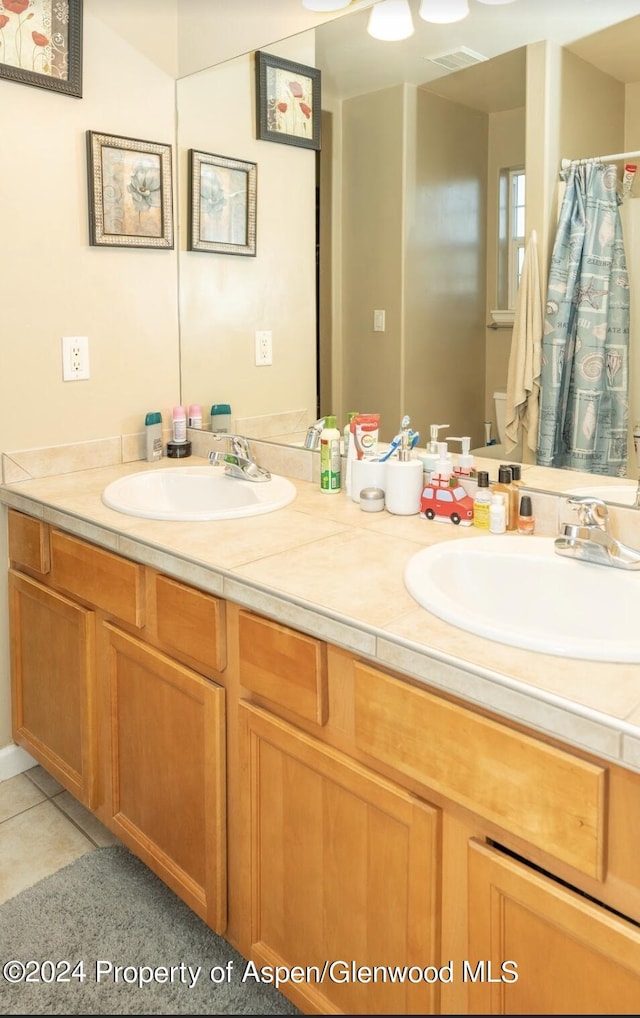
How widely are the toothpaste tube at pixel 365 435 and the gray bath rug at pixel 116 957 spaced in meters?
1.11

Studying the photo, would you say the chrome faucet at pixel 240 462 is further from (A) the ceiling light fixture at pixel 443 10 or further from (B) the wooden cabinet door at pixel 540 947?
(B) the wooden cabinet door at pixel 540 947

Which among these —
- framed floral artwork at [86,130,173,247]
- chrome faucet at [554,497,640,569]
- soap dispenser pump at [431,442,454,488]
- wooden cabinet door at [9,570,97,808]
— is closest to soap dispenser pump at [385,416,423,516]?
soap dispenser pump at [431,442,454,488]

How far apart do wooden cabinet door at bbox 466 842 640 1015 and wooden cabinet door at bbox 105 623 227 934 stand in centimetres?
58

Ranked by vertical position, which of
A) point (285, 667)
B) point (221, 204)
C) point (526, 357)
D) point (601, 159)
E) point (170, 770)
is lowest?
point (170, 770)

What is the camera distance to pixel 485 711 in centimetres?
98

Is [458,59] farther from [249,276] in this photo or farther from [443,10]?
[249,276]

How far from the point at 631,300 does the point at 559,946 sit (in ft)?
3.52

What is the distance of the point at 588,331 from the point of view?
146cm

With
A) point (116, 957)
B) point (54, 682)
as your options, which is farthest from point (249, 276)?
point (116, 957)

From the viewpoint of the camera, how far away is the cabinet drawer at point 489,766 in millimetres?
872

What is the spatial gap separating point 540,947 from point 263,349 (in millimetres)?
1726

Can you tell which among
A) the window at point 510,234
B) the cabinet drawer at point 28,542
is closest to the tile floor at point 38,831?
the cabinet drawer at point 28,542

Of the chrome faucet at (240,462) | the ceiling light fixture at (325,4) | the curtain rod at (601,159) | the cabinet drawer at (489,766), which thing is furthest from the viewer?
the chrome faucet at (240,462)

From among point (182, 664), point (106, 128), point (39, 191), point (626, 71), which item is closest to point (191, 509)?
point (182, 664)
